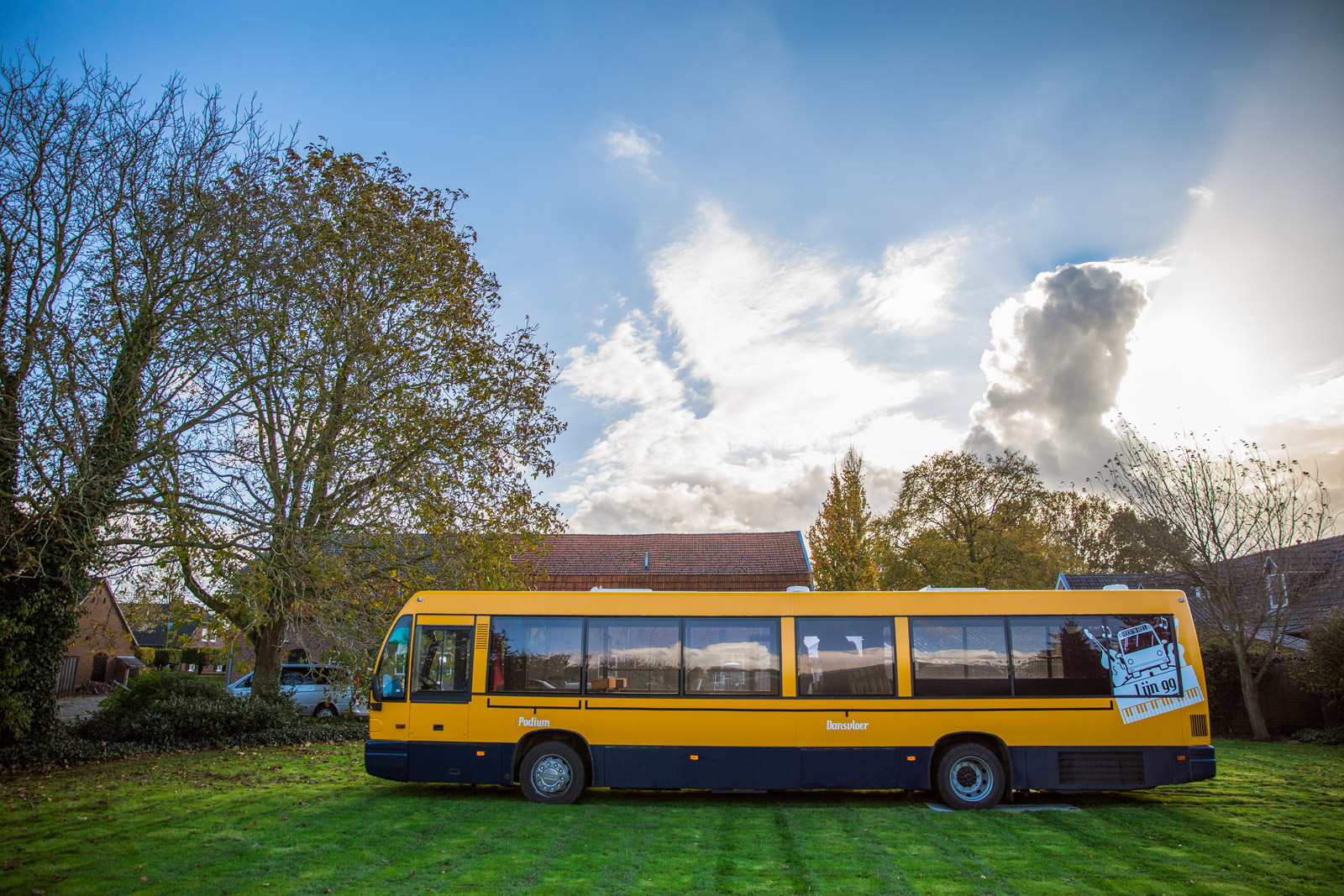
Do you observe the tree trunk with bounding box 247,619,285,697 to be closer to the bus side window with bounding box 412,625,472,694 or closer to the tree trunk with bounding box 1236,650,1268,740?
the bus side window with bounding box 412,625,472,694

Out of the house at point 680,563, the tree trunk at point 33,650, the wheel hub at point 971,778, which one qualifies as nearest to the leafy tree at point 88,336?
the tree trunk at point 33,650

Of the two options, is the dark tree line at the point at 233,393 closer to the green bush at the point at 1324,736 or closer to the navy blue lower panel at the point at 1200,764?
the navy blue lower panel at the point at 1200,764

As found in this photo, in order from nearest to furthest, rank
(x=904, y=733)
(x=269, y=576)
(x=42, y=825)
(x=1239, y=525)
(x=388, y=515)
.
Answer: (x=42, y=825) < (x=904, y=733) < (x=269, y=576) < (x=388, y=515) < (x=1239, y=525)

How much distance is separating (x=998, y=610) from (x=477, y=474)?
12.4 meters

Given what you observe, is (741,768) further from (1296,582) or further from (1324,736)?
→ (1296,582)

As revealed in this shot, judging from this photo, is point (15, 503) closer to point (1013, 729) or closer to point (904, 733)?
point (904, 733)

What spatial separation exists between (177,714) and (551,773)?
449 inches

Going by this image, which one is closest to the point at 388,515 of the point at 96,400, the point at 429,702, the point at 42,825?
the point at 96,400

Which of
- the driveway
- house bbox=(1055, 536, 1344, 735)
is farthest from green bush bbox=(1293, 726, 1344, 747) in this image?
the driveway

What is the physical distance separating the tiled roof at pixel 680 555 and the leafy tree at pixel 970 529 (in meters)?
5.66

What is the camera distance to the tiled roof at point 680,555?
119ft

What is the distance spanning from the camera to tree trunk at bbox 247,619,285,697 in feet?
61.7

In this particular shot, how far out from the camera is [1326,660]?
19.2 meters

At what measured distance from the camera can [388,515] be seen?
1773 centimetres
